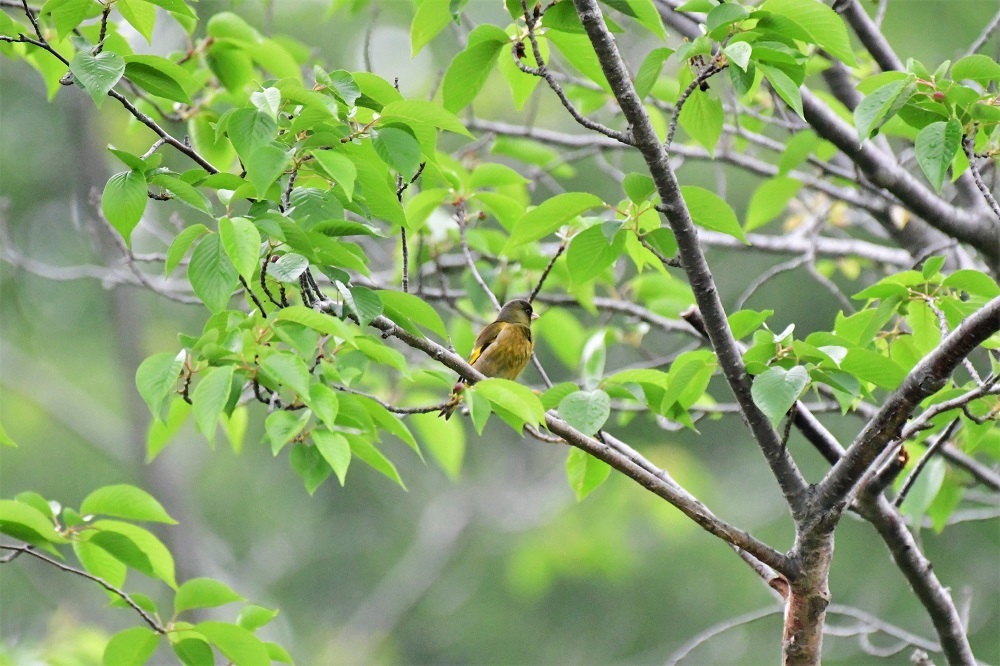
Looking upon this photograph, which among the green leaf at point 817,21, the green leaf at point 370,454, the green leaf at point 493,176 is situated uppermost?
the green leaf at point 817,21

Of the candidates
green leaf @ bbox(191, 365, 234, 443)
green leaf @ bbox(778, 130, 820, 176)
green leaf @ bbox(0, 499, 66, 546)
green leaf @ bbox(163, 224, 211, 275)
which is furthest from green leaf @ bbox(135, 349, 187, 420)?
green leaf @ bbox(778, 130, 820, 176)

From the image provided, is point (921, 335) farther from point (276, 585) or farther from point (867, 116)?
point (276, 585)

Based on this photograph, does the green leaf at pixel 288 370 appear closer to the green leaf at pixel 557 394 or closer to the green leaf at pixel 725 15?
the green leaf at pixel 557 394

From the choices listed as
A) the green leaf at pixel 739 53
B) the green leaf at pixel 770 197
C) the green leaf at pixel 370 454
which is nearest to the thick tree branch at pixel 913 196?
the green leaf at pixel 770 197

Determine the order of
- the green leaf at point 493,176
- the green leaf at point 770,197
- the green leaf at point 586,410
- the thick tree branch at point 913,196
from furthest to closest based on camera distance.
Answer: the green leaf at point 770,197 → the thick tree branch at point 913,196 → the green leaf at point 493,176 → the green leaf at point 586,410

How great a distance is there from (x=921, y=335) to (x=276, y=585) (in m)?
12.0

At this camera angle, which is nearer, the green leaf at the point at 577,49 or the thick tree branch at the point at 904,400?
the thick tree branch at the point at 904,400

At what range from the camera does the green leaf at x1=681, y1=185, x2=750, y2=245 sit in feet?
7.13

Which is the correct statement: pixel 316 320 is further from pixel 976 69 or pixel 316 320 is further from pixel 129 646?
pixel 976 69

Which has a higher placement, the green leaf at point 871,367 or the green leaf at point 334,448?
the green leaf at point 871,367

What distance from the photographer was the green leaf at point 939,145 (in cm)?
203

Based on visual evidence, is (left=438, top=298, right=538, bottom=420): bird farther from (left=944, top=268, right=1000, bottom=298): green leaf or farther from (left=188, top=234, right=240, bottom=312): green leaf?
(left=188, top=234, right=240, bottom=312): green leaf

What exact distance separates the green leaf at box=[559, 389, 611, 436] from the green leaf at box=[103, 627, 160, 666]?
1.04 meters

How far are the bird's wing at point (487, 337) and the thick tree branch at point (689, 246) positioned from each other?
6.79ft
